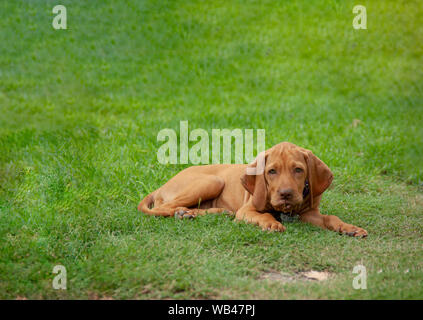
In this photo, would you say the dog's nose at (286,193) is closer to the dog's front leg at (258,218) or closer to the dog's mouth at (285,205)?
the dog's mouth at (285,205)

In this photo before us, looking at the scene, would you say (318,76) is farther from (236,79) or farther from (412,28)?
(412,28)

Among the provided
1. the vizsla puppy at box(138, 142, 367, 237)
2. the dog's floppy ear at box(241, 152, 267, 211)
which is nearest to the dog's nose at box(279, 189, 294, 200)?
the vizsla puppy at box(138, 142, 367, 237)

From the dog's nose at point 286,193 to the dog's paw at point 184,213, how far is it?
111 cm

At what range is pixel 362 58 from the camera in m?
13.7

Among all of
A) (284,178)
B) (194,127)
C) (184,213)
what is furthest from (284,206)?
(194,127)

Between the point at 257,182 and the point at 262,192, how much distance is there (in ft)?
0.41

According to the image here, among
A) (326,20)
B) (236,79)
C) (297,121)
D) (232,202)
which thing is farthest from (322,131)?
(326,20)

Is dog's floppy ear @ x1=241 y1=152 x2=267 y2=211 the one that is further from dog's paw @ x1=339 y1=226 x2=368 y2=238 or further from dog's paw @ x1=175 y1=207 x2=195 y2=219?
dog's paw @ x1=339 y1=226 x2=368 y2=238

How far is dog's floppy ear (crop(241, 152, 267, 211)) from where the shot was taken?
5.58m

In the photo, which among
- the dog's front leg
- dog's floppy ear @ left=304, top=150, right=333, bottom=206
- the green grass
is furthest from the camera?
dog's floppy ear @ left=304, top=150, right=333, bottom=206

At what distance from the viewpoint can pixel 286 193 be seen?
523 cm

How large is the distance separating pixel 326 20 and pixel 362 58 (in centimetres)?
183

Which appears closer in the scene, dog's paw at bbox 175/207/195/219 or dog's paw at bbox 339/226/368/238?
dog's paw at bbox 339/226/368/238

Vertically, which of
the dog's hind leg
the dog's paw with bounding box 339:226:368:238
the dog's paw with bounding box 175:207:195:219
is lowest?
the dog's paw with bounding box 339:226:368:238
